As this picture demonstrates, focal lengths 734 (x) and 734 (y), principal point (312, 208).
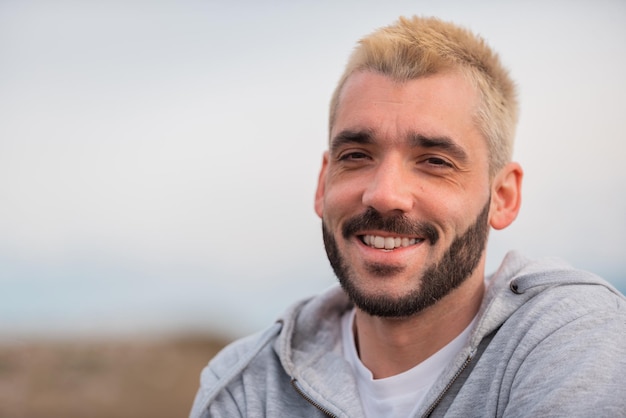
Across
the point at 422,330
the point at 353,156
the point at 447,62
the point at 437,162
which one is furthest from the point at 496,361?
the point at 447,62

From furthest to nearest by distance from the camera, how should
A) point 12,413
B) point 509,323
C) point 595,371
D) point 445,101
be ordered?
point 12,413 → point 445,101 → point 509,323 → point 595,371

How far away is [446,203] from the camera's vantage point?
3.14 metres

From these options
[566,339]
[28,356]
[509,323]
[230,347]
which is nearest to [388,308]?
[509,323]

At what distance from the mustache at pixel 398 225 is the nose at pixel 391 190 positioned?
34 mm

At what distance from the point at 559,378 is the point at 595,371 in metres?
0.12

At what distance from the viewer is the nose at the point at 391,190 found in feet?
10.0

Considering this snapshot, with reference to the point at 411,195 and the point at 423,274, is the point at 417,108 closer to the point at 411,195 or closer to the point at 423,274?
the point at 411,195

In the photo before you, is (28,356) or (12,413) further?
(28,356)

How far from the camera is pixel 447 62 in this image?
329cm

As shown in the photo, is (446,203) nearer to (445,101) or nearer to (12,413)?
(445,101)

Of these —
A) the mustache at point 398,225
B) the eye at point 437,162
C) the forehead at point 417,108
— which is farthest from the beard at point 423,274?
the forehead at point 417,108

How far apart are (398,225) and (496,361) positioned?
0.68 m

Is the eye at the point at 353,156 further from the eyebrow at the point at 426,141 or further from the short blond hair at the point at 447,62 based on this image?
the short blond hair at the point at 447,62

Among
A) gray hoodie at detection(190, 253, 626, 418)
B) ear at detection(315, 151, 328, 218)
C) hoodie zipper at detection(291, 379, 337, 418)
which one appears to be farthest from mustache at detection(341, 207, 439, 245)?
hoodie zipper at detection(291, 379, 337, 418)
